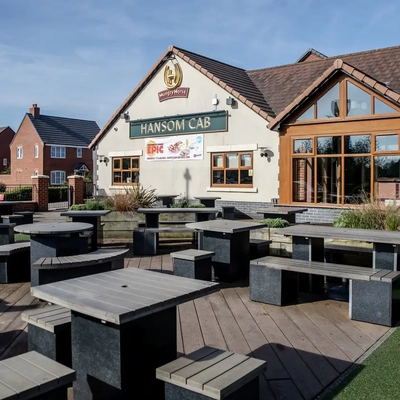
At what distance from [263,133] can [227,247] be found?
30.6 ft

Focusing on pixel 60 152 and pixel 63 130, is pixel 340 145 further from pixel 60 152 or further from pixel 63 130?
pixel 63 130

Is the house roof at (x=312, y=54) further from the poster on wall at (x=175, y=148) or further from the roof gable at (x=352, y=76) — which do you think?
the roof gable at (x=352, y=76)

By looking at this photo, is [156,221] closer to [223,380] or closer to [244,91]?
[223,380]

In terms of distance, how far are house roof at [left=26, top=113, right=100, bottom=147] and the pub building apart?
21.2 m

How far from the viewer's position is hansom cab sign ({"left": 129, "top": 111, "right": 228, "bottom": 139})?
55.6ft

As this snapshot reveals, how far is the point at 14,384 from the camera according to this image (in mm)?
2500

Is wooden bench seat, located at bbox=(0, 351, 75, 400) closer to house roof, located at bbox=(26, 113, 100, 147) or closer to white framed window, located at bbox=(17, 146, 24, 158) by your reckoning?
house roof, located at bbox=(26, 113, 100, 147)

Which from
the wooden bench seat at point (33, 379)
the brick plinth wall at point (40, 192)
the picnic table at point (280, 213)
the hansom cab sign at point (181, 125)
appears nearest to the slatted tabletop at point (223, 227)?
the picnic table at point (280, 213)

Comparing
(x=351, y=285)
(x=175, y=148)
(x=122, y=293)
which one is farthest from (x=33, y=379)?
(x=175, y=148)

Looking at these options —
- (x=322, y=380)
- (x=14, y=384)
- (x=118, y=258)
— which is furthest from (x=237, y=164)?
(x=14, y=384)

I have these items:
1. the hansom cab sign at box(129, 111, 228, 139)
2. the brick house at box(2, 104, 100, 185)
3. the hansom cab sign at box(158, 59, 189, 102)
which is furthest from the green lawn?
the brick house at box(2, 104, 100, 185)

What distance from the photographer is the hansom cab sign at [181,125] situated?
16953mm

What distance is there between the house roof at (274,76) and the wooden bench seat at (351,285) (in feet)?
28.8

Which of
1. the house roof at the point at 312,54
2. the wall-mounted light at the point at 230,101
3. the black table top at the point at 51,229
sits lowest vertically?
the black table top at the point at 51,229
